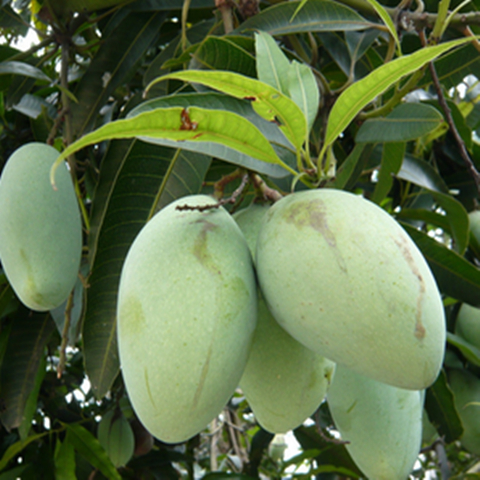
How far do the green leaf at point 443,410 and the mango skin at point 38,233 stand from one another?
85cm

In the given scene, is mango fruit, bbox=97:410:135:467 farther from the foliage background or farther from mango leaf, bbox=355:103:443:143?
mango leaf, bbox=355:103:443:143

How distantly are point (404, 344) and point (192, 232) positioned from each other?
0.80 feet

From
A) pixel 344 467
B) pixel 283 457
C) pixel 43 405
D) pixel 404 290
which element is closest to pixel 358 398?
pixel 404 290

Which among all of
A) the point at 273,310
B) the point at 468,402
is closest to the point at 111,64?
the point at 273,310

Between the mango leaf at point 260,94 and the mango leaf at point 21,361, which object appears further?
the mango leaf at point 21,361

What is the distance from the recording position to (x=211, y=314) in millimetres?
521

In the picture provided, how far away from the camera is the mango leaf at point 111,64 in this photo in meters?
1.18

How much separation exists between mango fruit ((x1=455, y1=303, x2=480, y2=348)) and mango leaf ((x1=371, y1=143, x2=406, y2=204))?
456 mm

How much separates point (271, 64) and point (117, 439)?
1.25m

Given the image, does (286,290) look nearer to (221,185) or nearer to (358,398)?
(221,185)

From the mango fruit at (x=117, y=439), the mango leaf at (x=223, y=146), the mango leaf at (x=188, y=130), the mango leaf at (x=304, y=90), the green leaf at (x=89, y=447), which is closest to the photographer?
the mango leaf at (x=188, y=130)

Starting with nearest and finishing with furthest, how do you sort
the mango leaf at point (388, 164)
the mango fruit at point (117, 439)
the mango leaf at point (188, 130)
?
the mango leaf at point (188, 130) < the mango leaf at point (388, 164) < the mango fruit at point (117, 439)

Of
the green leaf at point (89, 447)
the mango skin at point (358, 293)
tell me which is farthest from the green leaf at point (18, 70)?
the green leaf at point (89, 447)

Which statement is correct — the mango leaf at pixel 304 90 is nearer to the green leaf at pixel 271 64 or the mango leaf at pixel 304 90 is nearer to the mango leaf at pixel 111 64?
the green leaf at pixel 271 64
